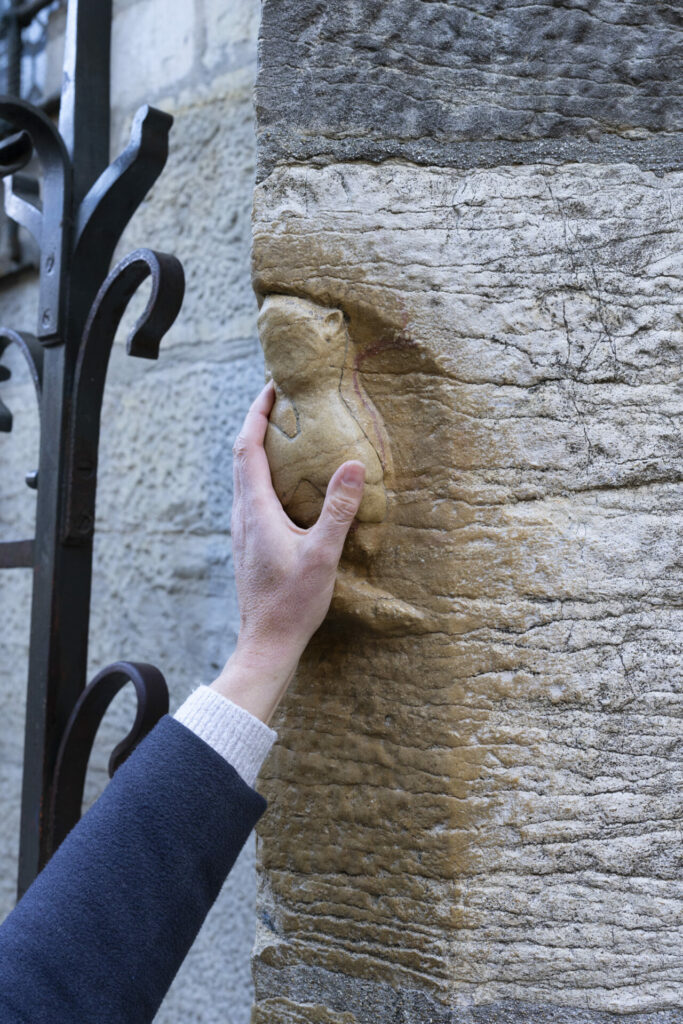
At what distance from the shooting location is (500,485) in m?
0.82

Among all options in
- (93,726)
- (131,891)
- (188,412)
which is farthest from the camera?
(188,412)

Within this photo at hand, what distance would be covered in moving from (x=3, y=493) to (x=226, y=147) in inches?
35.2

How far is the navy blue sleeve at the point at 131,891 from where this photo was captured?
70cm

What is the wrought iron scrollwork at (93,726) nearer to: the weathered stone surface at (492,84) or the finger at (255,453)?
the finger at (255,453)

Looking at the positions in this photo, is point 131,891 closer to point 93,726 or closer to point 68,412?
point 93,726

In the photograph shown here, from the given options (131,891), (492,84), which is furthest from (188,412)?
(131,891)

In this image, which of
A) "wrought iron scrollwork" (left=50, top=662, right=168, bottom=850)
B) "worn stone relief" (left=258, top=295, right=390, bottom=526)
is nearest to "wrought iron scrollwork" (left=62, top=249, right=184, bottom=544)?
"wrought iron scrollwork" (left=50, top=662, right=168, bottom=850)

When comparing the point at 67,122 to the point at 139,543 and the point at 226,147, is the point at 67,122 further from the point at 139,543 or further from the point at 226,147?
the point at 139,543

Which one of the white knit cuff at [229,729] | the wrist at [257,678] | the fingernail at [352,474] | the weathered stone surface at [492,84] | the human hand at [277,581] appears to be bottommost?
the white knit cuff at [229,729]

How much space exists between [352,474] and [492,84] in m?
0.39

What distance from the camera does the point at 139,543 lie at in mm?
1668

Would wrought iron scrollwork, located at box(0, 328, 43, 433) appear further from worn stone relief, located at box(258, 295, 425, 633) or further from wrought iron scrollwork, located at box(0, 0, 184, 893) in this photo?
worn stone relief, located at box(258, 295, 425, 633)

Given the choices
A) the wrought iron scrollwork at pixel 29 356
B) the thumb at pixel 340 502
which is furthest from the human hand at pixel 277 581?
the wrought iron scrollwork at pixel 29 356

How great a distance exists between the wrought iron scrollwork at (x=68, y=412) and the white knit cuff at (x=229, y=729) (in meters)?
0.34
